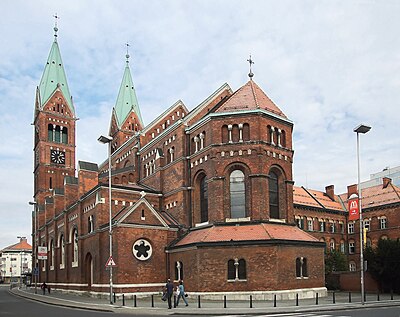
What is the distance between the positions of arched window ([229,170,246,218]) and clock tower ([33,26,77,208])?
49273 mm

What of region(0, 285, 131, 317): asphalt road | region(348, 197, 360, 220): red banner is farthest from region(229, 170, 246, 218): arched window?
region(0, 285, 131, 317): asphalt road

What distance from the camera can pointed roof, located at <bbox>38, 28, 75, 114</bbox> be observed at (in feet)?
283

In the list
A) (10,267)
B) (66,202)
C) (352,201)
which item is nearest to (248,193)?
(352,201)

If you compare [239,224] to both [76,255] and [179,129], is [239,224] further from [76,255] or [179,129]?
[76,255]

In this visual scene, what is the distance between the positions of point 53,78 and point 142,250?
54.0 m

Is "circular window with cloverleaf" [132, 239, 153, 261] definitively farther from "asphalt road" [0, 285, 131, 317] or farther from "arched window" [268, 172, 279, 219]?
"arched window" [268, 172, 279, 219]

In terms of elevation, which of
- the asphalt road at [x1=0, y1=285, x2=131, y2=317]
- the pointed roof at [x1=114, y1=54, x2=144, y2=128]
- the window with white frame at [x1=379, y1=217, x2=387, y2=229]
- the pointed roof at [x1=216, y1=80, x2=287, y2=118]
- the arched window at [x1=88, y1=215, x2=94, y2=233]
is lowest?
the asphalt road at [x1=0, y1=285, x2=131, y2=317]

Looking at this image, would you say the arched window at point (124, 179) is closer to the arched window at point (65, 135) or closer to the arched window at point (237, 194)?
the arched window at point (237, 194)

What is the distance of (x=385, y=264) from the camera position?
43.8 m

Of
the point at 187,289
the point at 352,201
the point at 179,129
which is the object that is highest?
the point at 179,129

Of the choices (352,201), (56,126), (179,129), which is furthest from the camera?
(56,126)

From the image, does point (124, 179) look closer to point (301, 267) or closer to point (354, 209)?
point (301, 267)

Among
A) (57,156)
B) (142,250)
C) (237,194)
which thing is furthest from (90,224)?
(57,156)

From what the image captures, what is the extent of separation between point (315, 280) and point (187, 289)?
10.6 metres
